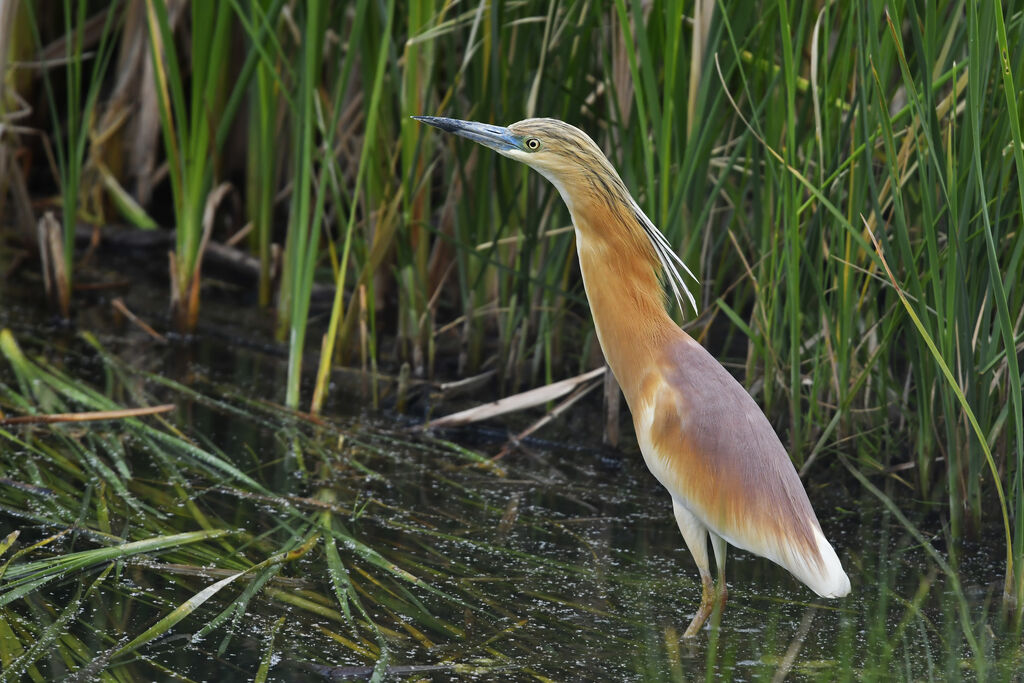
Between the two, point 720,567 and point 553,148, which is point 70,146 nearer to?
point 553,148

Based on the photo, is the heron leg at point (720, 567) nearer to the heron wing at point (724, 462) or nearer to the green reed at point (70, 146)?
the heron wing at point (724, 462)

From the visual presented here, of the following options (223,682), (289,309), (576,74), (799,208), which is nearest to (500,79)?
(576,74)

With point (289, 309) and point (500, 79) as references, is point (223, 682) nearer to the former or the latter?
point (500, 79)

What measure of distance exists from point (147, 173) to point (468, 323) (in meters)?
2.13

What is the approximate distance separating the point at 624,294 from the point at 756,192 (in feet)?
2.37

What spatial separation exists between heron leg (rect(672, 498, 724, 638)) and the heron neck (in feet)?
0.87

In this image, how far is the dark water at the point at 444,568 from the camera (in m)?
2.34

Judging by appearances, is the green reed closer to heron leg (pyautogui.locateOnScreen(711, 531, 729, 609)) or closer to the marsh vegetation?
the marsh vegetation

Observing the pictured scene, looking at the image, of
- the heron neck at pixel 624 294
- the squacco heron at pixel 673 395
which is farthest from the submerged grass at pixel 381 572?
the heron neck at pixel 624 294

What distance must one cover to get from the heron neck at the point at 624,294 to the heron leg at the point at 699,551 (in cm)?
26

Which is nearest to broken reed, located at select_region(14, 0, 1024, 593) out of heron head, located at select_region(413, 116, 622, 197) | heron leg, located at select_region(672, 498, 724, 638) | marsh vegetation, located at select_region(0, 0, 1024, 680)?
marsh vegetation, located at select_region(0, 0, 1024, 680)

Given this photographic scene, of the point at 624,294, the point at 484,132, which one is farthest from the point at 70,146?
the point at 624,294

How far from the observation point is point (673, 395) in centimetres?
256

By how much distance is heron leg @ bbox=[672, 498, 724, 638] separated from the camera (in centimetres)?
254
